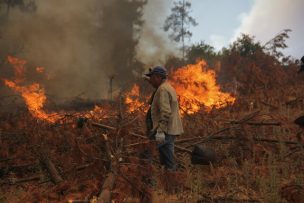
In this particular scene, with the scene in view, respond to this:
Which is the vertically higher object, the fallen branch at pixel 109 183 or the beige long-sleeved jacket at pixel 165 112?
the beige long-sleeved jacket at pixel 165 112

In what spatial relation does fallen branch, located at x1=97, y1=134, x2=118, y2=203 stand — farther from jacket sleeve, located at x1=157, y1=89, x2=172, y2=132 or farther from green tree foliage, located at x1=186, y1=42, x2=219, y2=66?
green tree foliage, located at x1=186, y1=42, x2=219, y2=66

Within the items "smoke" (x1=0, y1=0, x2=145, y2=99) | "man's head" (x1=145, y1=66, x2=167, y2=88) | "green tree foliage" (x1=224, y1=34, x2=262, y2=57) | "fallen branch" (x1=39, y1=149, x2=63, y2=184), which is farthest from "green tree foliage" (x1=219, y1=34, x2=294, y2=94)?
"fallen branch" (x1=39, y1=149, x2=63, y2=184)

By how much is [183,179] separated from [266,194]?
1397 millimetres

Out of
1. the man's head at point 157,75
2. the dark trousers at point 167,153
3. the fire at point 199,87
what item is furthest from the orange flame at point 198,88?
the dark trousers at point 167,153

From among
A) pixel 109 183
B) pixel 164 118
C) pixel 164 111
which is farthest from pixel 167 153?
pixel 109 183

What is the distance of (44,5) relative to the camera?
24531mm

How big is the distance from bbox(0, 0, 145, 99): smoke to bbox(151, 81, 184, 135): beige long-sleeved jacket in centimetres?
1564

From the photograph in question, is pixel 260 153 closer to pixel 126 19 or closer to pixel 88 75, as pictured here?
pixel 88 75

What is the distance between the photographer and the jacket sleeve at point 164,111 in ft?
20.2

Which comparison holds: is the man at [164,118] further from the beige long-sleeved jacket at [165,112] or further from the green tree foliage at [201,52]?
the green tree foliage at [201,52]

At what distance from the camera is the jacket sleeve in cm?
616

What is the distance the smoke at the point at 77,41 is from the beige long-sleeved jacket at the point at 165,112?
15637mm

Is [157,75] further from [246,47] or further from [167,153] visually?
[246,47]

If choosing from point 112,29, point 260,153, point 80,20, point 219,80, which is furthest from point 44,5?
point 260,153
